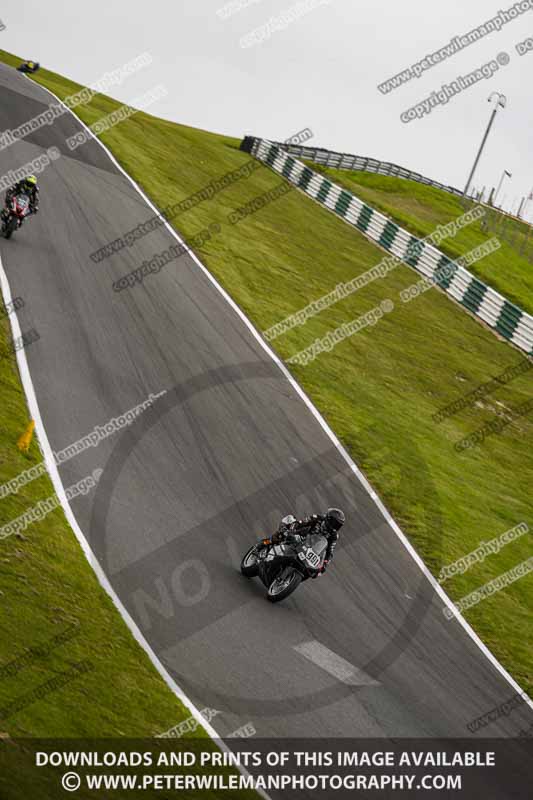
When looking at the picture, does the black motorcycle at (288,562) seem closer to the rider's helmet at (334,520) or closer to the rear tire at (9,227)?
the rider's helmet at (334,520)

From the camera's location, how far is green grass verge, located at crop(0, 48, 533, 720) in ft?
61.8

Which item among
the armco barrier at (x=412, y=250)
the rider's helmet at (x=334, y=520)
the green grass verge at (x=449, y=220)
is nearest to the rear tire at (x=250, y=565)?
the rider's helmet at (x=334, y=520)

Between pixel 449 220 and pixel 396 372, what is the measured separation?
95.5 ft

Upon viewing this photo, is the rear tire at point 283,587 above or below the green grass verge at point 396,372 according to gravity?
below

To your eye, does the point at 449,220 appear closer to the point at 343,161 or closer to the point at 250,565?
the point at 343,161

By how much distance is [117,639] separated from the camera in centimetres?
1138

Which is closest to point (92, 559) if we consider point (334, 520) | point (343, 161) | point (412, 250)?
point (334, 520)

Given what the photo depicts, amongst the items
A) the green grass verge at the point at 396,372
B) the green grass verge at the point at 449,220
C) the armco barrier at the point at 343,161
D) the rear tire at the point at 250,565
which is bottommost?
the rear tire at the point at 250,565

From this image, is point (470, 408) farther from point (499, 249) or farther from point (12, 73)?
point (12, 73)

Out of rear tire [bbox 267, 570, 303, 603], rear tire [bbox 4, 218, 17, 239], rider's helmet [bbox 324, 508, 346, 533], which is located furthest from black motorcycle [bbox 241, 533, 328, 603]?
rear tire [bbox 4, 218, 17, 239]

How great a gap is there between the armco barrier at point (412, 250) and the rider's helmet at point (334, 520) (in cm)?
2046

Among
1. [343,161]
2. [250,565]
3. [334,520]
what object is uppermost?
[343,161]

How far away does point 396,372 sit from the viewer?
27.1 metres

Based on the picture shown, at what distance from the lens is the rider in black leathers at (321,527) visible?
13.4 metres
